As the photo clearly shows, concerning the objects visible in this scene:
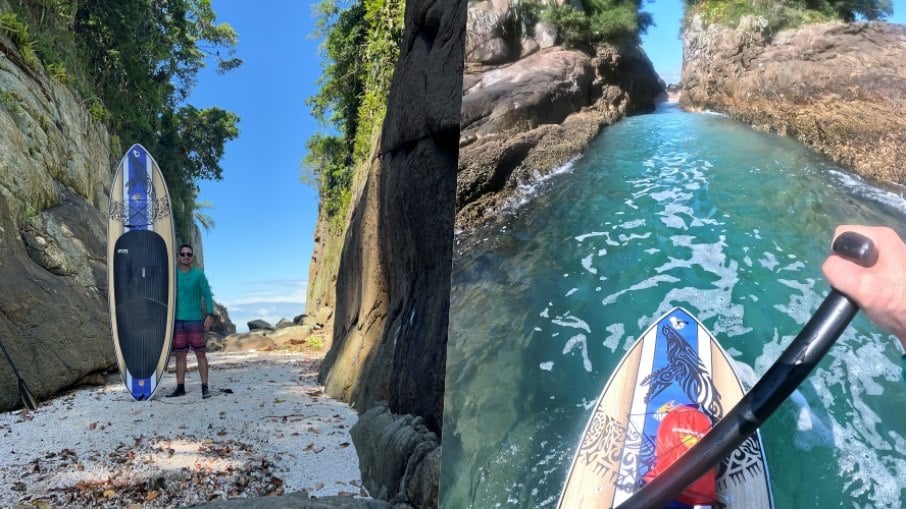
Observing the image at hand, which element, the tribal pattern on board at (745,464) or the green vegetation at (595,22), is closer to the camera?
the tribal pattern on board at (745,464)

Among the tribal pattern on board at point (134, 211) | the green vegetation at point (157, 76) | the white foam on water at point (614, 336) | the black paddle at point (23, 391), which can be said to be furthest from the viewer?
the green vegetation at point (157, 76)

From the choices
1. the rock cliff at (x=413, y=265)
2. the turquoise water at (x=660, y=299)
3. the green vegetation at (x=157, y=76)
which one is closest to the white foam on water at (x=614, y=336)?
the turquoise water at (x=660, y=299)

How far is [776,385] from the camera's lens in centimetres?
104

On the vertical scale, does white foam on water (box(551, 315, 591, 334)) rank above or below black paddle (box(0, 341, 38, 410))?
above

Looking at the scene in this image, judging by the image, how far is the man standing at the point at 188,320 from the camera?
349 cm

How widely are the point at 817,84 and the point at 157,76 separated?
5539mm

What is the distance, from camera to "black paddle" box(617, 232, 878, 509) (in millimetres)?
1015

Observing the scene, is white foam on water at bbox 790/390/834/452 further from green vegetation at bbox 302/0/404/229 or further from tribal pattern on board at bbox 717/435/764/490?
green vegetation at bbox 302/0/404/229

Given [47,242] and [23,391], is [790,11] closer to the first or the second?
[23,391]

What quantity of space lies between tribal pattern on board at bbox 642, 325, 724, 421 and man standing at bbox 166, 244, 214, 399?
2.94 meters

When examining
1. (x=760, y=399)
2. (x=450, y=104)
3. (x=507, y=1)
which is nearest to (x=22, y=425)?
(x=450, y=104)

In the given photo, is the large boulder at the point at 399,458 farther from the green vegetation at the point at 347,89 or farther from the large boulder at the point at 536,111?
the green vegetation at the point at 347,89

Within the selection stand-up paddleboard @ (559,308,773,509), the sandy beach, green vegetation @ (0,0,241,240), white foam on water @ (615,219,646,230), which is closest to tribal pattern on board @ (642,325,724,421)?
stand-up paddleboard @ (559,308,773,509)

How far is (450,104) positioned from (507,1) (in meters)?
0.75
